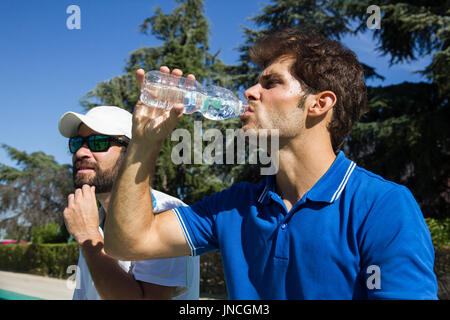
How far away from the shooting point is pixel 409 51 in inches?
560

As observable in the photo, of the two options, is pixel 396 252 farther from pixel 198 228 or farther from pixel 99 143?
pixel 99 143

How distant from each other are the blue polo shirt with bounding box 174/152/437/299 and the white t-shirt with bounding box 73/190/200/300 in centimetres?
30

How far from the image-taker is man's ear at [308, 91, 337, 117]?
187 cm

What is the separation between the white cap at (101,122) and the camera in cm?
242

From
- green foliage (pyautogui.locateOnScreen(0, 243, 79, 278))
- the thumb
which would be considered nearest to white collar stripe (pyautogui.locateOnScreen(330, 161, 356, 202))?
the thumb

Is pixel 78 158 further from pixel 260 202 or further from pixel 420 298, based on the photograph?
pixel 420 298

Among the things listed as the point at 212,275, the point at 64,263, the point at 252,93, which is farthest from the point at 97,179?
the point at 64,263

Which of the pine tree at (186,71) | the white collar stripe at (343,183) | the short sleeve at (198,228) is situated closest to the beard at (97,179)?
the short sleeve at (198,228)

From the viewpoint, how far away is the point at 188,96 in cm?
258

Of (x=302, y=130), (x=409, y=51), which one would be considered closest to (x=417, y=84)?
(x=409, y=51)

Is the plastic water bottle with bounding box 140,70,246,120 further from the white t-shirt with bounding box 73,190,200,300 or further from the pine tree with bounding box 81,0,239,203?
the pine tree with bounding box 81,0,239,203

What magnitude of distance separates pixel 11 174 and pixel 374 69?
81.5 feet

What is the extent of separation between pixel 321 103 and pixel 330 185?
48 centimetres
